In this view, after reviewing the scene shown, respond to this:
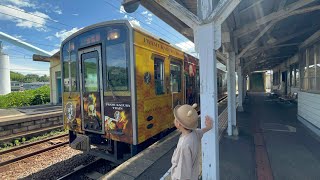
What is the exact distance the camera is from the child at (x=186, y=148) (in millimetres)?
1854

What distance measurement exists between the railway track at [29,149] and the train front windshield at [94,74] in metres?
1.94

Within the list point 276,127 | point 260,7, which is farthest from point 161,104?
point 276,127

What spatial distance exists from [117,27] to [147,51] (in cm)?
79

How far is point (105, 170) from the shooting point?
15.2 feet

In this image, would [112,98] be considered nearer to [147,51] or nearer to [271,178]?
[147,51]

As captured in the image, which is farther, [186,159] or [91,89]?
[91,89]

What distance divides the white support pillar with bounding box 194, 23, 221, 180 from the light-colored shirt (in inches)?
32.0

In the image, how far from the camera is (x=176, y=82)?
583 cm

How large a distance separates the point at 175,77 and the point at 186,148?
402cm

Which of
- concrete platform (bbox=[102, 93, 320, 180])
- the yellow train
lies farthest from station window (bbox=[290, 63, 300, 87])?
the yellow train


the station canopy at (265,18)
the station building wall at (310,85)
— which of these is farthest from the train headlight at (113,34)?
the station building wall at (310,85)

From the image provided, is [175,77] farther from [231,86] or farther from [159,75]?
[231,86]

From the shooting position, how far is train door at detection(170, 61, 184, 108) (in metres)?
5.53

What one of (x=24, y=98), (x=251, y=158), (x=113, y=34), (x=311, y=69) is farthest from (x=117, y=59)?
(x=24, y=98)
